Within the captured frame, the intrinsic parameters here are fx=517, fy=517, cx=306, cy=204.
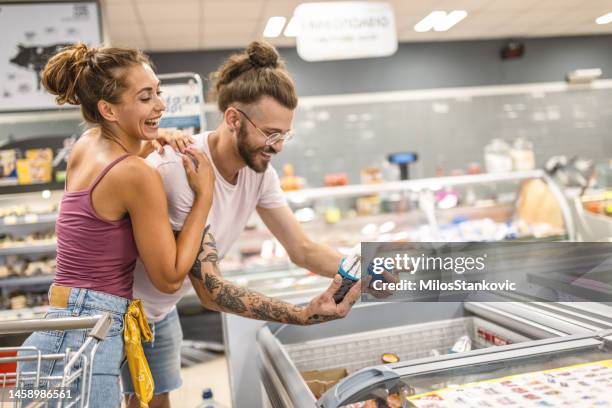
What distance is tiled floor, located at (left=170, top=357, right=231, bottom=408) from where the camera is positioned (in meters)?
4.21

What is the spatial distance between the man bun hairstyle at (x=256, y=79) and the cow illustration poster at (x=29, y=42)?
3422 millimetres

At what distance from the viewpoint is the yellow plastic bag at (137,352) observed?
5.21 ft

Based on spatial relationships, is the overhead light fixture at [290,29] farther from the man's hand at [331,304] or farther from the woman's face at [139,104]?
the man's hand at [331,304]

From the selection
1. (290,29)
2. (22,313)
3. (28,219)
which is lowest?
(22,313)

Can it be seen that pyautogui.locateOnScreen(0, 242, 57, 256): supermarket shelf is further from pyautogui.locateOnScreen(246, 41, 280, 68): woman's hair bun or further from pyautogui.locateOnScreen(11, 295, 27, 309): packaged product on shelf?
pyautogui.locateOnScreen(246, 41, 280, 68): woman's hair bun

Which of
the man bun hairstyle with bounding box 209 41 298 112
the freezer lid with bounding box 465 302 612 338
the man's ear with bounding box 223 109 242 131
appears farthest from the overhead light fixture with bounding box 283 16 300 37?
the freezer lid with bounding box 465 302 612 338

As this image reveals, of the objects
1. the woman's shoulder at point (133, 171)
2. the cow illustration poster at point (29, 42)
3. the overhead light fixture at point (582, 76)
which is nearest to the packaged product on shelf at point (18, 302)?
the cow illustration poster at point (29, 42)

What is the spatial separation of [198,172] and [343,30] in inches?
132

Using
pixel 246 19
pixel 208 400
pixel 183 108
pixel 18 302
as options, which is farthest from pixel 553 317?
pixel 246 19

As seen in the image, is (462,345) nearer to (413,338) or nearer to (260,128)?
(413,338)

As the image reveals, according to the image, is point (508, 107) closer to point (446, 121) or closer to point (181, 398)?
point (446, 121)

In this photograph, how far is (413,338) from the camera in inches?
76.9

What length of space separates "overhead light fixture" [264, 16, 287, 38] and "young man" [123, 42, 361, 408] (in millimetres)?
4791

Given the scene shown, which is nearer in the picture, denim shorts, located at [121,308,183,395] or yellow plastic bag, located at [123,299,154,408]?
yellow plastic bag, located at [123,299,154,408]
